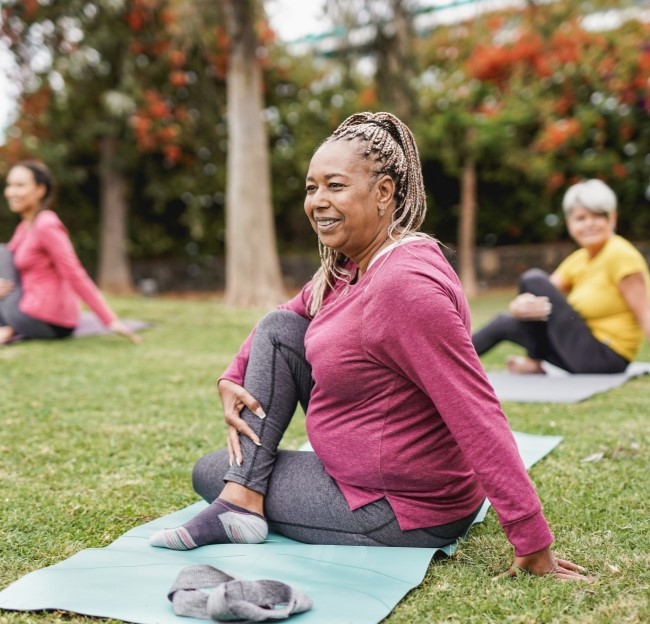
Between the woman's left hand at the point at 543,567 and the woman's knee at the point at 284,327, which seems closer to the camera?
the woman's left hand at the point at 543,567

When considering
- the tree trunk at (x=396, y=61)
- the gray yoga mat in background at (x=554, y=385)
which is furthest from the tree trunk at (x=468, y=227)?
the gray yoga mat in background at (x=554, y=385)

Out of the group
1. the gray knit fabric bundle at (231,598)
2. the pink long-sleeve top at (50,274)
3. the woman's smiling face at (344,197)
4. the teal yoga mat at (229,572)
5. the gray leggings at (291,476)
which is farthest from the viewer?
the pink long-sleeve top at (50,274)

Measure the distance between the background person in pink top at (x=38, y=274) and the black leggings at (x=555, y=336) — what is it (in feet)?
10.1

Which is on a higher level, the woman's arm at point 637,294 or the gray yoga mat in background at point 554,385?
the woman's arm at point 637,294

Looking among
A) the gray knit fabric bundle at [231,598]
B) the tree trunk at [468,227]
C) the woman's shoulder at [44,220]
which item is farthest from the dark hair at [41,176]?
the tree trunk at [468,227]

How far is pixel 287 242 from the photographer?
1664 centimetres

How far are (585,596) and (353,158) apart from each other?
4.35 ft

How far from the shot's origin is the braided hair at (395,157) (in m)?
2.31

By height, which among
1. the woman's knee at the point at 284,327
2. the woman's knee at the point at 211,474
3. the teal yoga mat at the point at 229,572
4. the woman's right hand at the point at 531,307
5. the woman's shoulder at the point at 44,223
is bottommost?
the teal yoga mat at the point at 229,572

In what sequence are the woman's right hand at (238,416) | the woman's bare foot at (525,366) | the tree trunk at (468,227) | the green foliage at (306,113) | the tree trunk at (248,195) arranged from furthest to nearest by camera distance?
1. the tree trunk at (468,227)
2. the green foliage at (306,113)
3. the tree trunk at (248,195)
4. the woman's bare foot at (525,366)
5. the woman's right hand at (238,416)

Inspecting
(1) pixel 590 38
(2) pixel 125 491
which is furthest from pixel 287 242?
(2) pixel 125 491

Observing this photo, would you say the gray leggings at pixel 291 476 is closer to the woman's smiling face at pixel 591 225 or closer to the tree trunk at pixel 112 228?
the woman's smiling face at pixel 591 225

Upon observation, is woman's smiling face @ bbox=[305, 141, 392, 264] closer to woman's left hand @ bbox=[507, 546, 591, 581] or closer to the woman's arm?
woman's left hand @ bbox=[507, 546, 591, 581]

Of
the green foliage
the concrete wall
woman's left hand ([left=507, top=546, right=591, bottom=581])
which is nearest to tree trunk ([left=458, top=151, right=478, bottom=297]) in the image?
the green foliage
